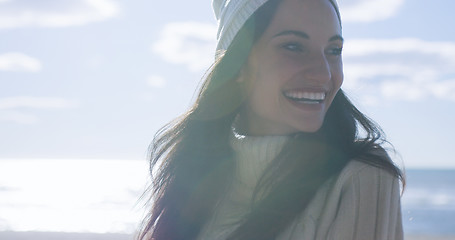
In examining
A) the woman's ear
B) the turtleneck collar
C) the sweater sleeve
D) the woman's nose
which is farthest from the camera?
the woman's ear

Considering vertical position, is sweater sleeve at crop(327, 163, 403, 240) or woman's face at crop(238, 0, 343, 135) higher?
woman's face at crop(238, 0, 343, 135)

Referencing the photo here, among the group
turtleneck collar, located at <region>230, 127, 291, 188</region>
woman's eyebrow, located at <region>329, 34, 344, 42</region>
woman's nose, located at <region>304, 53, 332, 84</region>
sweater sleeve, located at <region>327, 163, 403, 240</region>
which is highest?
woman's eyebrow, located at <region>329, 34, 344, 42</region>

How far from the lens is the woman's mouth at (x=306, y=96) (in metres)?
2.30

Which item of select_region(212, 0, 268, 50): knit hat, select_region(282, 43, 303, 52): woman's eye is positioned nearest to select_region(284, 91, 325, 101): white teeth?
select_region(282, 43, 303, 52): woman's eye

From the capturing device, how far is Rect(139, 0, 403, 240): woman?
212 cm

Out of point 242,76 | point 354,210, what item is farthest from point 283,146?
point 354,210

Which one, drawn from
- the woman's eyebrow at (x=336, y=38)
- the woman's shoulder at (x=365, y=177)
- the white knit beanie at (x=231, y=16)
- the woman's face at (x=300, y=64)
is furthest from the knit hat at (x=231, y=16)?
the woman's shoulder at (x=365, y=177)

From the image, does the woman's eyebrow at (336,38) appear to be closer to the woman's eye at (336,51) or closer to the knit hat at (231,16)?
the woman's eye at (336,51)

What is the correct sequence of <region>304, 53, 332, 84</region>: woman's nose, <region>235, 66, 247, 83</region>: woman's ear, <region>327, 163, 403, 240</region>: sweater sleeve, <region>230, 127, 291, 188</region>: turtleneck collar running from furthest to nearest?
<region>235, 66, 247, 83</region>: woman's ear → <region>230, 127, 291, 188</region>: turtleneck collar → <region>304, 53, 332, 84</region>: woman's nose → <region>327, 163, 403, 240</region>: sweater sleeve

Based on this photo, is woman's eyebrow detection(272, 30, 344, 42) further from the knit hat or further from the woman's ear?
the woman's ear

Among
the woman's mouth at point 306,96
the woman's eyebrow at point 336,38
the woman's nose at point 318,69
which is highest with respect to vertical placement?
the woman's eyebrow at point 336,38

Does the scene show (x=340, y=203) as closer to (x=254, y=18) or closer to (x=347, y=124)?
(x=347, y=124)

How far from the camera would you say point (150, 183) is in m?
3.06

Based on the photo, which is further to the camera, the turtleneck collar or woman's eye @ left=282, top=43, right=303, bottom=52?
the turtleneck collar
